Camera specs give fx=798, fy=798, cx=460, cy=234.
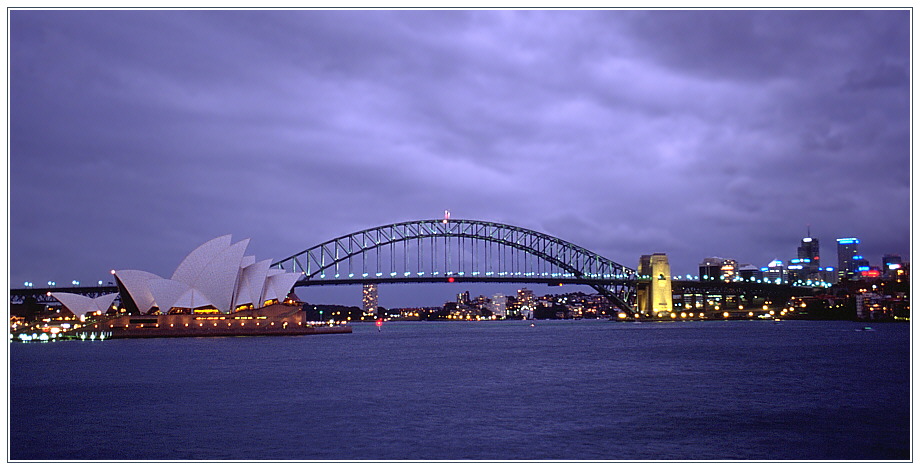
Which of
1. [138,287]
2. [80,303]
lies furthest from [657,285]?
[80,303]

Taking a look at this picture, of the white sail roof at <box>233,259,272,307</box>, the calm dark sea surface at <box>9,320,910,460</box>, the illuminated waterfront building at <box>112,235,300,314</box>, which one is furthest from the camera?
the white sail roof at <box>233,259,272,307</box>

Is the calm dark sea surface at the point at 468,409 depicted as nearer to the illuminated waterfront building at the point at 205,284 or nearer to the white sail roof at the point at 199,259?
the white sail roof at the point at 199,259

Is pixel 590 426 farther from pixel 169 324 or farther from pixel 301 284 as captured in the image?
pixel 301 284

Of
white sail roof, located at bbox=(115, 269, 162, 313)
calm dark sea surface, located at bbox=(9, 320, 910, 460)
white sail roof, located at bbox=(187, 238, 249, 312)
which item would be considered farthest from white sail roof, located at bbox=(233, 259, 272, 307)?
calm dark sea surface, located at bbox=(9, 320, 910, 460)

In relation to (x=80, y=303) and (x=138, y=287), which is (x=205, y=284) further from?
(x=80, y=303)

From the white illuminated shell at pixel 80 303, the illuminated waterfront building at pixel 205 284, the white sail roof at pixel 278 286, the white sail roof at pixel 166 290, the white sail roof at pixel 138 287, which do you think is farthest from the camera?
the white illuminated shell at pixel 80 303

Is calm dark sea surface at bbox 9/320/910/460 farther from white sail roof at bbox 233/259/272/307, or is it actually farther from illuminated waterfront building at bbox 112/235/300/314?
white sail roof at bbox 233/259/272/307

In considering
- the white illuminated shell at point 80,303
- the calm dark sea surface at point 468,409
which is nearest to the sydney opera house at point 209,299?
the white illuminated shell at point 80,303
